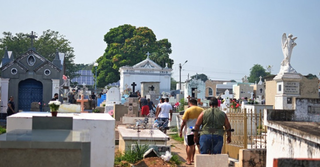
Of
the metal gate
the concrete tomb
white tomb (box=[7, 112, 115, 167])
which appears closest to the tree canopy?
the metal gate

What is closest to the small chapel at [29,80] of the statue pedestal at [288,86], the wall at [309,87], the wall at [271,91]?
the wall at [271,91]

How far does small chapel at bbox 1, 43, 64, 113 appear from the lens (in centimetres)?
2980

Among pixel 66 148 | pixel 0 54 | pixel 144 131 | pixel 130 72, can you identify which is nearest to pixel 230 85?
pixel 130 72

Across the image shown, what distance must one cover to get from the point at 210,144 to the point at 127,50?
52557mm

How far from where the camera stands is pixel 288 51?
778 inches

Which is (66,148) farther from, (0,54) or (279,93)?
(0,54)

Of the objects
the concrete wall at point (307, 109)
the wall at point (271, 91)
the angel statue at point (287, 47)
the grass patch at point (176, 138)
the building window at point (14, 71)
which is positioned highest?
the angel statue at point (287, 47)

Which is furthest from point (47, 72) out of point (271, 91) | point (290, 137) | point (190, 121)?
point (290, 137)

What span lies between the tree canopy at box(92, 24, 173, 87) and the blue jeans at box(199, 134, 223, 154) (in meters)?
51.1

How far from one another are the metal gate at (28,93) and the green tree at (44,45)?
23.4 m

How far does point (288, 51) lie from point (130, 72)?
33621 mm

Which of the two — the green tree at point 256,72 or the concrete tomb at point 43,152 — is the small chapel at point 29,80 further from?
the green tree at point 256,72

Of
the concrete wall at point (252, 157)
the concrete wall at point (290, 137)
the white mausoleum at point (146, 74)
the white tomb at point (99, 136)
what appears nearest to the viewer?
the concrete wall at point (290, 137)

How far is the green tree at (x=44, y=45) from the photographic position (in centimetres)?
5447
